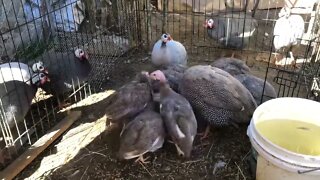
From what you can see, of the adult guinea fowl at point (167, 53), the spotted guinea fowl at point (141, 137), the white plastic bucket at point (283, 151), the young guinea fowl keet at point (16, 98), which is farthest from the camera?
the adult guinea fowl at point (167, 53)

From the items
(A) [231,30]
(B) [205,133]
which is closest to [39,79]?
(B) [205,133]

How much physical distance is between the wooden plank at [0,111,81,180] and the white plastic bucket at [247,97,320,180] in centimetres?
168

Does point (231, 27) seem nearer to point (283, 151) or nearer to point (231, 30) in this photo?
point (231, 30)

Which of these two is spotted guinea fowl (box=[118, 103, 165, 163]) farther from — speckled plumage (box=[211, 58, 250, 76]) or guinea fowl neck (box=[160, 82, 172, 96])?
speckled plumage (box=[211, 58, 250, 76])

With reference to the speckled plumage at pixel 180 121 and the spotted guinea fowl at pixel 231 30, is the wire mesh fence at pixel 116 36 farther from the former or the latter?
the speckled plumage at pixel 180 121

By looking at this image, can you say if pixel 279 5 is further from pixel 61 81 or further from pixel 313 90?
pixel 61 81

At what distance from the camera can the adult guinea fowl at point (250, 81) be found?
9.25 ft

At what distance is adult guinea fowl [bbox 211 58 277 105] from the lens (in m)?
2.82

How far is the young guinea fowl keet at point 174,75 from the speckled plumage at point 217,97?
0.22 meters

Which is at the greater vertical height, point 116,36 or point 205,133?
point 116,36

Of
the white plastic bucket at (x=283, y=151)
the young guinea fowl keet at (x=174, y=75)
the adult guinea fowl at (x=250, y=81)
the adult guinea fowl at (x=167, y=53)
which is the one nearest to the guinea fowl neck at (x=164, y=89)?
the young guinea fowl keet at (x=174, y=75)

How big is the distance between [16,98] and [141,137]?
1163 millimetres

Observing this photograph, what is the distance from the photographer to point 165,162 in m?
2.49

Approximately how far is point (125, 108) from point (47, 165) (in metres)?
0.77
